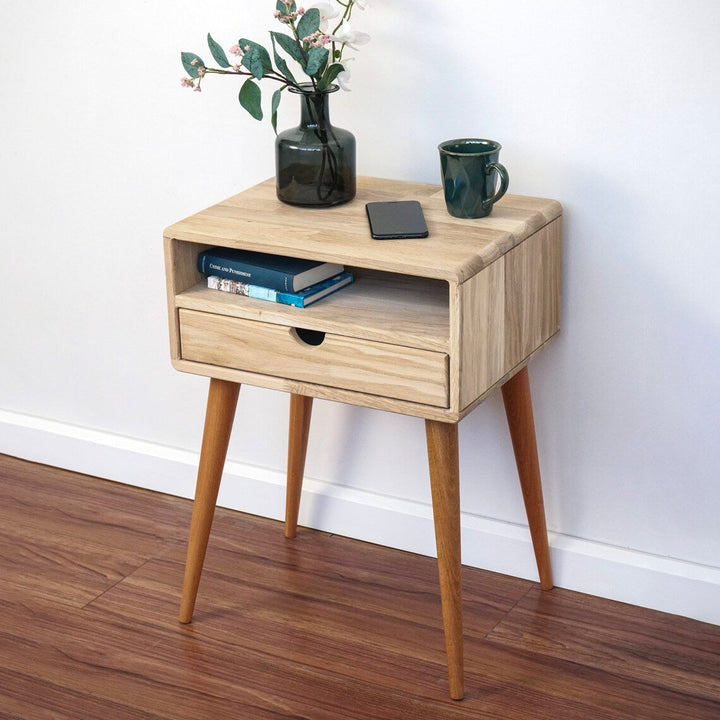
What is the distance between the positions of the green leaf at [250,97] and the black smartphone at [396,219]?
208 mm

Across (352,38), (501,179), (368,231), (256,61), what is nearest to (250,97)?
(256,61)

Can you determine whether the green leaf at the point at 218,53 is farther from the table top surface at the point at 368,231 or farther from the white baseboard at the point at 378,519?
the white baseboard at the point at 378,519

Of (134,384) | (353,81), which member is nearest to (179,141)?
(353,81)

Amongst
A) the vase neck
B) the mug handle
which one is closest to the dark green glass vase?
the vase neck

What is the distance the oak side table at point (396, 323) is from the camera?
1.47 meters

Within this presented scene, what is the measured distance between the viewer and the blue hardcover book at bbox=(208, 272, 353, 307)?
1.58m

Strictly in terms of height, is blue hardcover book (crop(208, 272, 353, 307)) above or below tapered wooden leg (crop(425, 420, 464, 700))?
above

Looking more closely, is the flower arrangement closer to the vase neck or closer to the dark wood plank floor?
the vase neck

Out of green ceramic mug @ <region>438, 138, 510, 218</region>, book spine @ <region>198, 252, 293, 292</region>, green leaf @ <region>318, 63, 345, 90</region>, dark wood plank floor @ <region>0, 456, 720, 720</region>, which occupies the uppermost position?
green leaf @ <region>318, 63, 345, 90</region>

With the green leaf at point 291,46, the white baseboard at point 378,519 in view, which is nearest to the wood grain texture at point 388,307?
the green leaf at point 291,46

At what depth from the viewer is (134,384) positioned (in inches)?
87.2

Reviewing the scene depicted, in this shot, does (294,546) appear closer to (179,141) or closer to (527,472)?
(527,472)

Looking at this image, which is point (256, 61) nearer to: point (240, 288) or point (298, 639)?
point (240, 288)

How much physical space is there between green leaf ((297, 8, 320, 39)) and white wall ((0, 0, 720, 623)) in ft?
0.61
